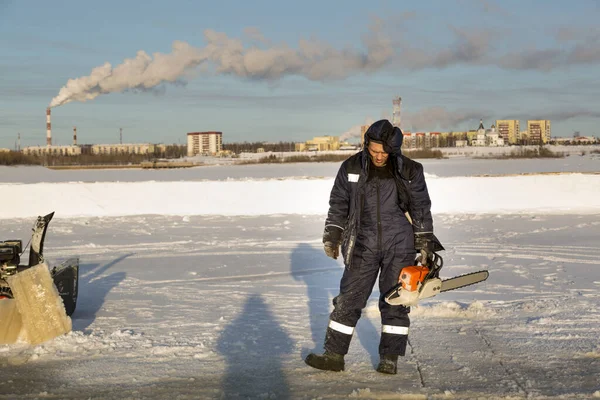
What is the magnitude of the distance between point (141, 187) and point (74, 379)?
1432 cm

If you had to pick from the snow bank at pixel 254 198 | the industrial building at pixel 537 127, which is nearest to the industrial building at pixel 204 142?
the industrial building at pixel 537 127

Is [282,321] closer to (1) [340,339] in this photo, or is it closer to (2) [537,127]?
(1) [340,339]

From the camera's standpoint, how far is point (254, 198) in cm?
1777

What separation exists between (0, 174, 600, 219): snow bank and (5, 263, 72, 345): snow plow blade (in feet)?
39.3

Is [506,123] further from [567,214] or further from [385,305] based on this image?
[385,305]

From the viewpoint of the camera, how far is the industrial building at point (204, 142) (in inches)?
4759

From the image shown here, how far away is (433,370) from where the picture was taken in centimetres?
429

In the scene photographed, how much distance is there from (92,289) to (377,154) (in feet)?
14.2

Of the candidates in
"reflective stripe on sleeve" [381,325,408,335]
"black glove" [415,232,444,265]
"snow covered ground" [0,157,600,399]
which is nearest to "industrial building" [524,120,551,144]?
"snow covered ground" [0,157,600,399]

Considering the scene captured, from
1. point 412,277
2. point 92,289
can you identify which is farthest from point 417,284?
point 92,289

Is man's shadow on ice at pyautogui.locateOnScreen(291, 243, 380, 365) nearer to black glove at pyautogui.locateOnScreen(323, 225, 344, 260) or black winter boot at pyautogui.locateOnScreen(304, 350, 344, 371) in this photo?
black winter boot at pyautogui.locateOnScreen(304, 350, 344, 371)

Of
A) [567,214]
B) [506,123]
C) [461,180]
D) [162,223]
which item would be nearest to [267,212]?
[162,223]

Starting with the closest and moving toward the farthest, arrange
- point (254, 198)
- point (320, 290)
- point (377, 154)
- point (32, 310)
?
point (377, 154)
point (32, 310)
point (320, 290)
point (254, 198)

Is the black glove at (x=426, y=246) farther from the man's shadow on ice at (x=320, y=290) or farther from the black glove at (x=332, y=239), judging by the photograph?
the man's shadow on ice at (x=320, y=290)
